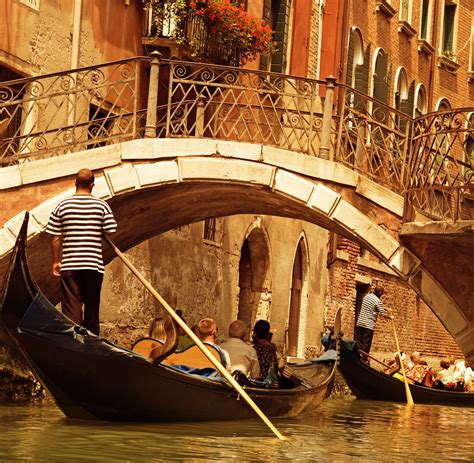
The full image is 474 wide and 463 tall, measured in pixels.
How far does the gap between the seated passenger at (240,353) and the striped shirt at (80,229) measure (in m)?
1.58

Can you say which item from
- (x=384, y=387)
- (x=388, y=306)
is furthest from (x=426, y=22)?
(x=384, y=387)

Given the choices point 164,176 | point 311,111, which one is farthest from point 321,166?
point 164,176

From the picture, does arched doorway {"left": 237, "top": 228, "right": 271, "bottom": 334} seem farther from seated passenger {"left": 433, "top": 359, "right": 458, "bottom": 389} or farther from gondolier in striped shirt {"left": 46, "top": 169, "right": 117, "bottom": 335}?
gondolier in striped shirt {"left": 46, "top": 169, "right": 117, "bottom": 335}

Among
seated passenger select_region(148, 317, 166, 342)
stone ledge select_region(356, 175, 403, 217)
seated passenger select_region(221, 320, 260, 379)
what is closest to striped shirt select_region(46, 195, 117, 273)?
seated passenger select_region(148, 317, 166, 342)

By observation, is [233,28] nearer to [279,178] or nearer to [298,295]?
[279,178]

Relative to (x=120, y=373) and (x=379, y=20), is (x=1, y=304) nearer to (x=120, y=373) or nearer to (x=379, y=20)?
(x=120, y=373)

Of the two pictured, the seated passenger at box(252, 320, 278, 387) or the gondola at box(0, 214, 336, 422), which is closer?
the gondola at box(0, 214, 336, 422)

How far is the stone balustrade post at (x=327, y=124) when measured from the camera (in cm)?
1239

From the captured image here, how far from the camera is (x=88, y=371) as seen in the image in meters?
9.39

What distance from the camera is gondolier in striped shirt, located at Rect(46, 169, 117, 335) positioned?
973cm

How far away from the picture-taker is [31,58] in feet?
46.8

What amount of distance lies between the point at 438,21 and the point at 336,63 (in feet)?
18.2

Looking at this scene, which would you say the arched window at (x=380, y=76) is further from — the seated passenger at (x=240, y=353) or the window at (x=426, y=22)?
the seated passenger at (x=240, y=353)

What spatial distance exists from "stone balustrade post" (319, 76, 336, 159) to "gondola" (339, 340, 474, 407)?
3.67 meters
